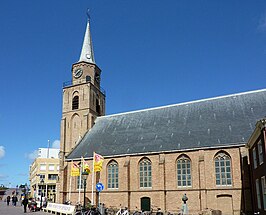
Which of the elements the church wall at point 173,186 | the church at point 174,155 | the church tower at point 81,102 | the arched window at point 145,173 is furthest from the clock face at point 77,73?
the arched window at point 145,173

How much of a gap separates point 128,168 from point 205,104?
12.1 meters

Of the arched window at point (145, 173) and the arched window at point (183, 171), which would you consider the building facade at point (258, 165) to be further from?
the arched window at point (145, 173)

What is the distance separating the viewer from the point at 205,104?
35219mm

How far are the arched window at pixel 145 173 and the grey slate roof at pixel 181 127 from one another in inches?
49.9

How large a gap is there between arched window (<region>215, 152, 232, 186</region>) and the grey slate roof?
1211 mm

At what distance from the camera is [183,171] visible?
30031mm

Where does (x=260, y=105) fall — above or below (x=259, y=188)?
above

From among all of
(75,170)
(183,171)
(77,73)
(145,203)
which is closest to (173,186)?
(183,171)

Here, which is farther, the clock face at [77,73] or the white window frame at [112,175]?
the clock face at [77,73]

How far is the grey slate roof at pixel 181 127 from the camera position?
3010 centimetres

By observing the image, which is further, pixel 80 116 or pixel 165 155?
pixel 80 116

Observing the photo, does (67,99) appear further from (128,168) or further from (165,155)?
(165,155)

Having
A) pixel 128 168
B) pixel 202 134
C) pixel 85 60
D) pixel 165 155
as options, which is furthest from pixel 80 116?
pixel 202 134

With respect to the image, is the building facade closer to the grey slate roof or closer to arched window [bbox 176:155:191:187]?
the grey slate roof
